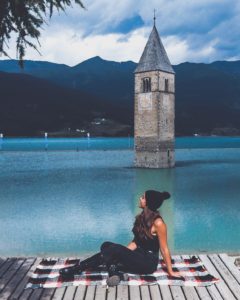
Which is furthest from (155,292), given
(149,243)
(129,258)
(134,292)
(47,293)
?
(47,293)

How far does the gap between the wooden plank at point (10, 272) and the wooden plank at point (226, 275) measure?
3.99 meters

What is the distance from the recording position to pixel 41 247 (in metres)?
15.3

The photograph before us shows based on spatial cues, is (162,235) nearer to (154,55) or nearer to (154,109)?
(154,109)

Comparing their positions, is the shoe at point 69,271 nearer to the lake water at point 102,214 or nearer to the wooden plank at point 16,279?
the wooden plank at point 16,279

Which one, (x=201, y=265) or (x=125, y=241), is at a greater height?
(x=201, y=265)

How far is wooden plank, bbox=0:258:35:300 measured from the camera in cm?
672

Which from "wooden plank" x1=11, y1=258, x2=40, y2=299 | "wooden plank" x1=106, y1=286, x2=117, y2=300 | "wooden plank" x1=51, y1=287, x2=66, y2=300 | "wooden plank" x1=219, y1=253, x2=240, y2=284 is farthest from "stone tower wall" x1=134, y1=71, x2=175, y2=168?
"wooden plank" x1=51, y1=287, x2=66, y2=300

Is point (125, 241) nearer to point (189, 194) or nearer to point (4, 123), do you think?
point (189, 194)

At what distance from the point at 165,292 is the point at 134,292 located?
0.52 metres

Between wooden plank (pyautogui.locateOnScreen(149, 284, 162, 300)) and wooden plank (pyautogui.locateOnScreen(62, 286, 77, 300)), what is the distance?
4.32 ft

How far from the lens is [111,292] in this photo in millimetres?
6770

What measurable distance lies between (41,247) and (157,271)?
28.5 feet

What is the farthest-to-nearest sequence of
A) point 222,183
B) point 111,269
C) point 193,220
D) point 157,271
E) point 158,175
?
point 158,175
point 222,183
point 193,220
point 157,271
point 111,269

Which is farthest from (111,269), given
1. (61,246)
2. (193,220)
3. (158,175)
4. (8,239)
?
(158,175)
